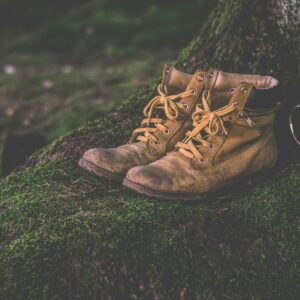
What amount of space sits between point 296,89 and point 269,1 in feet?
2.16

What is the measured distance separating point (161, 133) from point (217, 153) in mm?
389

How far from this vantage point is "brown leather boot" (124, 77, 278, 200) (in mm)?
3004

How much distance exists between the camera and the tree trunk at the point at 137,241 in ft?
8.39

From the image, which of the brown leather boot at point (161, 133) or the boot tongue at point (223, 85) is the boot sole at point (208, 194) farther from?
the boot tongue at point (223, 85)

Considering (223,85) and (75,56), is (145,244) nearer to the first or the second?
(223,85)

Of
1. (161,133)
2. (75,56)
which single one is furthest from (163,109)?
(75,56)

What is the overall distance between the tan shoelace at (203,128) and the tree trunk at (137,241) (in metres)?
0.31

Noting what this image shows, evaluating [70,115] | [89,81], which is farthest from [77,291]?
[89,81]

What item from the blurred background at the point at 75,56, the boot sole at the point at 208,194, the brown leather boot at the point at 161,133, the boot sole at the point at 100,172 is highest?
the brown leather boot at the point at 161,133

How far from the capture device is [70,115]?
7.57m

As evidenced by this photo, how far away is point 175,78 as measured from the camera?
10.9 feet

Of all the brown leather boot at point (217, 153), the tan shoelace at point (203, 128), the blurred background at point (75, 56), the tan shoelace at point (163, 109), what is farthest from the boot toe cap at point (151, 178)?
the blurred background at point (75, 56)

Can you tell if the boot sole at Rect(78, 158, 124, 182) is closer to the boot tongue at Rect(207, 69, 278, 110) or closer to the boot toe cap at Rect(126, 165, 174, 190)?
the boot toe cap at Rect(126, 165, 174, 190)

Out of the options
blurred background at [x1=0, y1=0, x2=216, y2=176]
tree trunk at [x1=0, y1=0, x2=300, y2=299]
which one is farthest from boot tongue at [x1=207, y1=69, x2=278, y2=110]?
blurred background at [x1=0, y1=0, x2=216, y2=176]
